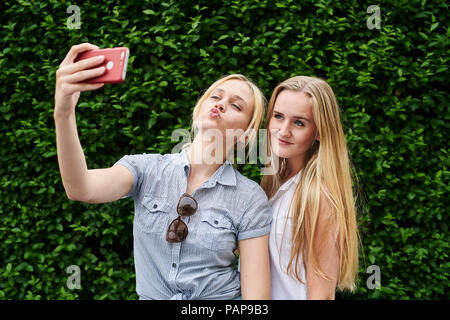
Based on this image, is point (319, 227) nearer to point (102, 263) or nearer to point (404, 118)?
point (404, 118)

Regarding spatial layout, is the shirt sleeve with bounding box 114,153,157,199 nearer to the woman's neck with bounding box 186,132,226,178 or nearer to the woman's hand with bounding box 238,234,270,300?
the woman's neck with bounding box 186,132,226,178

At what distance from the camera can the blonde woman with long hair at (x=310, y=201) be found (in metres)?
1.76

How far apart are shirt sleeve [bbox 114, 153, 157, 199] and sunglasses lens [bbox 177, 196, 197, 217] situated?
230mm

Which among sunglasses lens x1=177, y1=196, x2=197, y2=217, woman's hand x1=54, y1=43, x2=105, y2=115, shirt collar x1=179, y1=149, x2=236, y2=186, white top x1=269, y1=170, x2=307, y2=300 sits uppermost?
woman's hand x1=54, y1=43, x2=105, y2=115

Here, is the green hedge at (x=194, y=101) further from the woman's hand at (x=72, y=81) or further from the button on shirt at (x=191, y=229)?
the woman's hand at (x=72, y=81)

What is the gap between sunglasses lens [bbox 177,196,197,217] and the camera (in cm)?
161

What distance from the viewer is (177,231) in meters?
1.59

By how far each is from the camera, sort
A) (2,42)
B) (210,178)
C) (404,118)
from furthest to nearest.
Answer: (2,42) < (404,118) < (210,178)

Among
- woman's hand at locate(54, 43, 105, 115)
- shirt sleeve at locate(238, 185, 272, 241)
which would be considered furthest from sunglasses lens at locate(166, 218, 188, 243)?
woman's hand at locate(54, 43, 105, 115)

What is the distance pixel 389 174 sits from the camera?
9.34ft

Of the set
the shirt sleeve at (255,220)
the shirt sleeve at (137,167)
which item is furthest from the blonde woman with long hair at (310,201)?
the shirt sleeve at (137,167)

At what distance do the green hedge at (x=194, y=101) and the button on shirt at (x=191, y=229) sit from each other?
106 centimetres

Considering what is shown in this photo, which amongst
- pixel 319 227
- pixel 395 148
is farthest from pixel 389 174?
pixel 319 227

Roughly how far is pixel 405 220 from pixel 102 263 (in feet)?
7.78
